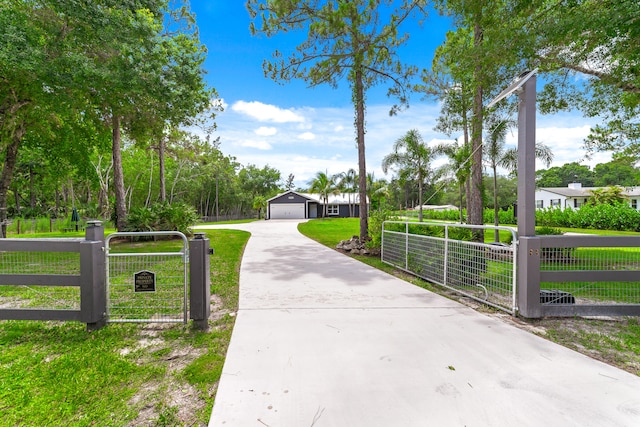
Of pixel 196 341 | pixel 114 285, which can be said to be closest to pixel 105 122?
pixel 114 285

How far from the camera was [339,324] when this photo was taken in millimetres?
3697

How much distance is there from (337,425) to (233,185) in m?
49.6

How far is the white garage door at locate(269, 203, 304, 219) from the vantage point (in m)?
40.8

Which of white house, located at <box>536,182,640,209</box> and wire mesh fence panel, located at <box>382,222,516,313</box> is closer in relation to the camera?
wire mesh fence panel, located at <box>382,222,516,313</box>

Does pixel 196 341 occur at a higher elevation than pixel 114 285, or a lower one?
lower

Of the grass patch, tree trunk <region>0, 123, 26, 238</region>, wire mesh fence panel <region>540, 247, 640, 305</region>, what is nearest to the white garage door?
the grass patch

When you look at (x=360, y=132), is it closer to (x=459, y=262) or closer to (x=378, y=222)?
(x=378, y=222)

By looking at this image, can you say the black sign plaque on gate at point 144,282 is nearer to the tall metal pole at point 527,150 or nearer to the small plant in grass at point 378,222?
the tall metal pole at point 527,150

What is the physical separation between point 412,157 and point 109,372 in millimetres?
20711

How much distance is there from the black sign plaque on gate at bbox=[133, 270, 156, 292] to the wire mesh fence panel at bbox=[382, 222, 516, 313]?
162 inches

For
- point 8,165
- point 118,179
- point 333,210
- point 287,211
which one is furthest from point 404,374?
point 333,210

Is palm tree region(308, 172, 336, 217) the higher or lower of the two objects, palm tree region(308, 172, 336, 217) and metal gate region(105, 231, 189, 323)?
the higher

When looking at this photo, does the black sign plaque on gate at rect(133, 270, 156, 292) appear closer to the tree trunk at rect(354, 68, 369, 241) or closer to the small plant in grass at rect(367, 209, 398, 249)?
the small plant in grass at rect(367, 209, 398, 249)

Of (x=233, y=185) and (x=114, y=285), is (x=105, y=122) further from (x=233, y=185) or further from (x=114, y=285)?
(x=233, y=185)
